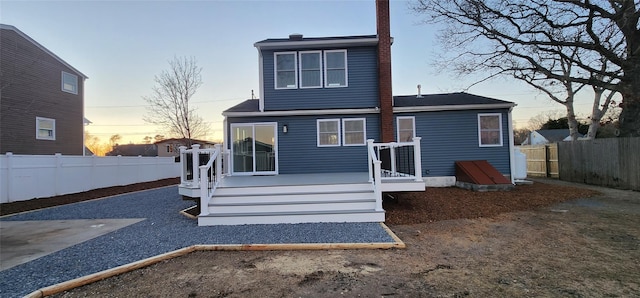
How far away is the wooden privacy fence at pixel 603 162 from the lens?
36.6 ft

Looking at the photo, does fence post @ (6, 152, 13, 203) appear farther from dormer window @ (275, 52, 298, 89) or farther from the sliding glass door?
dormer window @ (275, 52, 298, 89)

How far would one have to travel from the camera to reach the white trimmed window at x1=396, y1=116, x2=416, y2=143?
11.3 metres

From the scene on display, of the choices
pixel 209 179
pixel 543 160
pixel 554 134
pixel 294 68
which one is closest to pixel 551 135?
pixel 554 134

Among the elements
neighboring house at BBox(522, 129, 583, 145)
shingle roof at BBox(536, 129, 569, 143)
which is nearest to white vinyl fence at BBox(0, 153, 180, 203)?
neighboring house at BBox(522, 129, 583, 145)

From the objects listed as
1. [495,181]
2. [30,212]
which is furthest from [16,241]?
[495,181]

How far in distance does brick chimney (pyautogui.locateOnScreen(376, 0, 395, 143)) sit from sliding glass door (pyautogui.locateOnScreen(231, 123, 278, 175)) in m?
3.80

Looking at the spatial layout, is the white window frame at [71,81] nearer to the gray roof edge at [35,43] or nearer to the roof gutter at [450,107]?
the gray roof edge at [35,43]

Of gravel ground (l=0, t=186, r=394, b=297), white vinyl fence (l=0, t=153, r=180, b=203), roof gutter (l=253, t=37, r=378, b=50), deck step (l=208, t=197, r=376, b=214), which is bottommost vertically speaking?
gravel ground (l=0, t=186, r=394, b=297)

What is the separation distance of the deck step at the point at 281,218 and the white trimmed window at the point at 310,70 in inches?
243

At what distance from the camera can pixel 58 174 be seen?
35.3 ft

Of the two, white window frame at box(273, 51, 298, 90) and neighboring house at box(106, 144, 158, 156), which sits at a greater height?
white window frame at box(273, 51, 298, 90)

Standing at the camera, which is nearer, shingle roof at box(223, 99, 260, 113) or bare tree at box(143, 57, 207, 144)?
shingle roof at box(223, 99, 260, 113)

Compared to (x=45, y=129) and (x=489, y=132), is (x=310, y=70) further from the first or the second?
(x=45, y=129)

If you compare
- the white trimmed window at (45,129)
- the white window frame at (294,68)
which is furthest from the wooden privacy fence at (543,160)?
the white trimmed window at (45,129)
